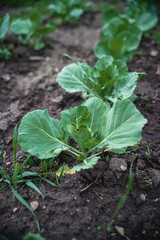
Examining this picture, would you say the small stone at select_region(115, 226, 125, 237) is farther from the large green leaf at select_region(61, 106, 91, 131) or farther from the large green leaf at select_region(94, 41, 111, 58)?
the large green leaf at select_region(94, 41, 111, 58)

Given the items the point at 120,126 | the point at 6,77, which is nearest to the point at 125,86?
the point at 120,126

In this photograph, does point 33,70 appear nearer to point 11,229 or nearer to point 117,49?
point 117,49

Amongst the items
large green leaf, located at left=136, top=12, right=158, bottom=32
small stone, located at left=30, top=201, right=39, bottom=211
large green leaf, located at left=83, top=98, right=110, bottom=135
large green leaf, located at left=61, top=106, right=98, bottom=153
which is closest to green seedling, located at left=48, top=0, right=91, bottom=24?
large green leaf, located at left=136, top=12, right=158, bottom=32

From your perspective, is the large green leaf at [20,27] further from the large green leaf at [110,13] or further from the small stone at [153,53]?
the small stone at [153,53]

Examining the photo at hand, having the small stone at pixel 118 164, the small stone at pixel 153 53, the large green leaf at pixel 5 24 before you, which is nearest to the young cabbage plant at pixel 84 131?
the small stone at pixel 118 164

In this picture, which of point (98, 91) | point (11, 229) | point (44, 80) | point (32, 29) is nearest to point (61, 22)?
point (32, 29)

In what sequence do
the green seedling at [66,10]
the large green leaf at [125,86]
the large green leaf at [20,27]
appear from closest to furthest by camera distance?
1. the large green leaf at [125,86]
2. the large green leaf at [20,27]
3. the green seedling at [66,10]

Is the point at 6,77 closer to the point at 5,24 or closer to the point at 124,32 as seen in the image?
the point at 5,24
